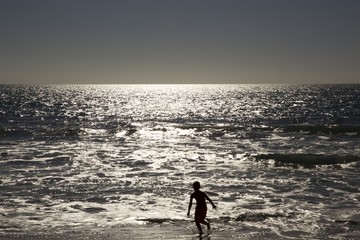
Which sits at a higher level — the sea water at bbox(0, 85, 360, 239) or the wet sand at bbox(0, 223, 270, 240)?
the wet sand at bbox(0, 223, 270, 240)

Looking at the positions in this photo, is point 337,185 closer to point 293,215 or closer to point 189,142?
point 293,215

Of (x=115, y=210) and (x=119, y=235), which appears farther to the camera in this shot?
(x=115, y=210)

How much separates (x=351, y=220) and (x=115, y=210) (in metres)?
8.45

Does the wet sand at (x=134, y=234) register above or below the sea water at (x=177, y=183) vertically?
above

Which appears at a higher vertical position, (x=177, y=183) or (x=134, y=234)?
(x=134, y=234)

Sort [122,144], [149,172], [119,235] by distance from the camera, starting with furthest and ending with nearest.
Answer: [122,144] < [149,172] < [119,235]

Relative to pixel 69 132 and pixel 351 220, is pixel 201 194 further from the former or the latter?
pixel 69 132

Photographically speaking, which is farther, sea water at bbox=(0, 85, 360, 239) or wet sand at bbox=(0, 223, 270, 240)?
sea water at bbox=(0, 85, 360, 239)

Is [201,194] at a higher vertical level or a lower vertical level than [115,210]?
higher

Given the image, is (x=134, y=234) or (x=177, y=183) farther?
(x=177, y=183)

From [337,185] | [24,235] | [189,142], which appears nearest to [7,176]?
[24,235]

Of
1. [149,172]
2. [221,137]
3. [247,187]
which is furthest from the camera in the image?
[221,137]

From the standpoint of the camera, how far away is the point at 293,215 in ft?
51.8

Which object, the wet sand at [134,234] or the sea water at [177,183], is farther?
the sea water at [177,183]
